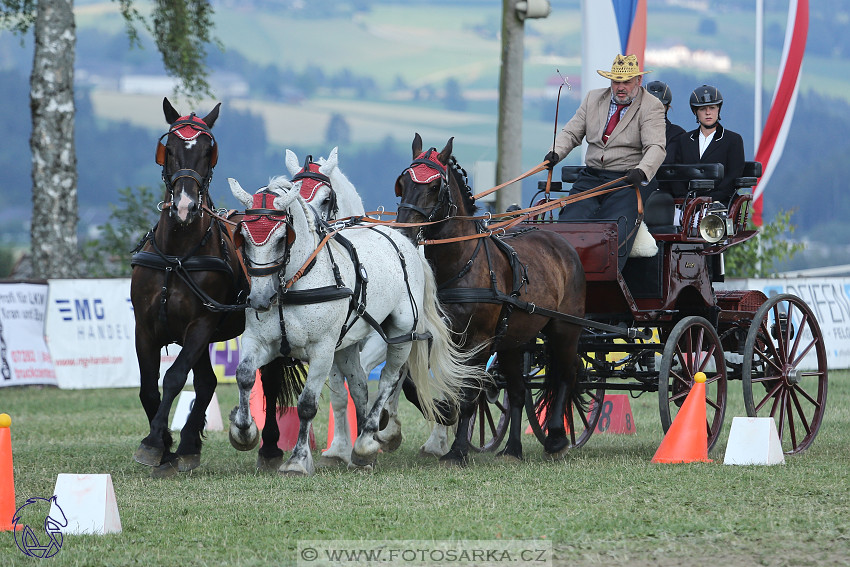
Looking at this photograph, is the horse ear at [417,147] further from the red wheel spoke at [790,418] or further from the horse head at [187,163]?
the red wheel spoke at [790,418]

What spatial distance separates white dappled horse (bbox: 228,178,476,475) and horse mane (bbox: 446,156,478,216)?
49 centimetres

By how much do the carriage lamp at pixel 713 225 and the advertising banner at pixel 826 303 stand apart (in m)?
8.62

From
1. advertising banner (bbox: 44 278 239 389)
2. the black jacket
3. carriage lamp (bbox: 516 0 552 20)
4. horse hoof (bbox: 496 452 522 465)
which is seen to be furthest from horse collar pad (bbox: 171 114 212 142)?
carriage lamp (bbox: 516 0 552 20)

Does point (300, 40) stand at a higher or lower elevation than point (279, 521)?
higher

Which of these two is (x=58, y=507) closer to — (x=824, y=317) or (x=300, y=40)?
(x=824, y=317)

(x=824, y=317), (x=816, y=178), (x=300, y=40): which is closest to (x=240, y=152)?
(x=300, y=40)

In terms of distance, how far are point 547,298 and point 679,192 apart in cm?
167

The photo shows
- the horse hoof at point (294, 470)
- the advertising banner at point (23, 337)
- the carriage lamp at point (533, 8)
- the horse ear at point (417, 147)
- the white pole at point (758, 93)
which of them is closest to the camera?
the horse hoof at point (294, 470)

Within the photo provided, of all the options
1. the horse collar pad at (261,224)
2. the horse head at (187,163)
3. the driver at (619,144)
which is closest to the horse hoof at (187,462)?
the horse head at (187,163)

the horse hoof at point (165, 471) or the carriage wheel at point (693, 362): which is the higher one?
the carriage wheel at point (693, 362)

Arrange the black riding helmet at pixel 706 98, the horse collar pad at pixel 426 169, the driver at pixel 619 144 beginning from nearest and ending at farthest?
1. the horse collar pad at pixel 426 169
2. the driver at pixel 619 144
3. the black riding helmet at pixel 706 98

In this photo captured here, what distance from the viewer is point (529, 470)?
7832 millimetres

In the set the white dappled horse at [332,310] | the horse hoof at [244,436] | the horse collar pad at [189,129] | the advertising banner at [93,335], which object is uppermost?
the horse collar pad at [189,129]

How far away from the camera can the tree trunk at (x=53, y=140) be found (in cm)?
1585
